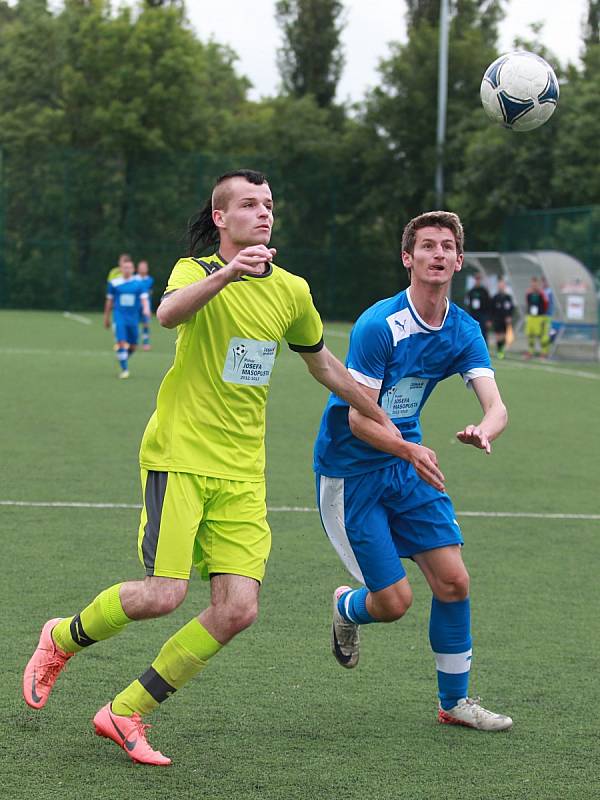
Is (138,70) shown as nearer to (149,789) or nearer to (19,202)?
(19,202)

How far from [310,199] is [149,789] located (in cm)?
Result: 4219

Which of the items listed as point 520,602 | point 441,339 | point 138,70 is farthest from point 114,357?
point 138,70

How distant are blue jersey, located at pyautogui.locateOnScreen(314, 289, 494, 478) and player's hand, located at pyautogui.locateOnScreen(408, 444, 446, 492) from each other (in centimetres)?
39

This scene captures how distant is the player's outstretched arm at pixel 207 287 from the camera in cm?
421

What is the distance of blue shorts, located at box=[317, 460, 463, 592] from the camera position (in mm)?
5180

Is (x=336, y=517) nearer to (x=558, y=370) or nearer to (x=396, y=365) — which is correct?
(x=396, y=365)

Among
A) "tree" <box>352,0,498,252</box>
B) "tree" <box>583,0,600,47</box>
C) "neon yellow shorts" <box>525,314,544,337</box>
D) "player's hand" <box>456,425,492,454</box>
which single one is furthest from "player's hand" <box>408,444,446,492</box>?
"tree" <box>583,0,600,47</box>

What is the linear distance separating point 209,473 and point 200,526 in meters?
0.22

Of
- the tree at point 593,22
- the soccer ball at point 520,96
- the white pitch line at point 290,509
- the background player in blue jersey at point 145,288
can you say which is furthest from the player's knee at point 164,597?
the tree at point 593,22

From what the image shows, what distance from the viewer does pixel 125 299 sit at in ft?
68.5

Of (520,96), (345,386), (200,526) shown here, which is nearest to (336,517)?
(345,386)

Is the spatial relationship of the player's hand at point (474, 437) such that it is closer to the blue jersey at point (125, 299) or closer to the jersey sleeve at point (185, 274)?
the jersey sleeve at point (185, 274)

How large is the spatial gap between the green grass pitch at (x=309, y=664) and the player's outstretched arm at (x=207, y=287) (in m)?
1.64

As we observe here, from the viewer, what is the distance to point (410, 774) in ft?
15.0
